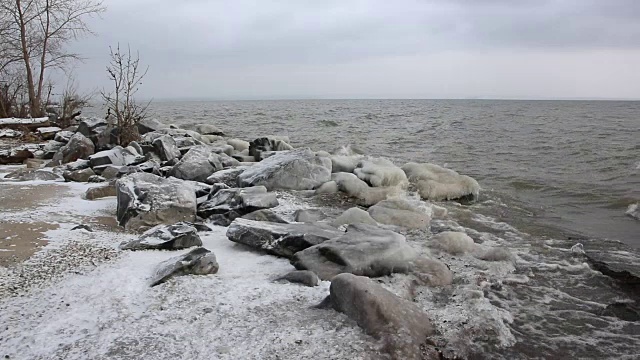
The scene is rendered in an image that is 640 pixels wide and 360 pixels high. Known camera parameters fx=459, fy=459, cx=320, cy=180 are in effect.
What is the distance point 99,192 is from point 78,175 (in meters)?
1.37

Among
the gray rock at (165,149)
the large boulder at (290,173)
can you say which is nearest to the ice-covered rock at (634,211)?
the large boulder at (290,173)

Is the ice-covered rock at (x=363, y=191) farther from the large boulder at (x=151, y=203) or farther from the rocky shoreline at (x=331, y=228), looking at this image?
the large boulder at (x=151, y=203)

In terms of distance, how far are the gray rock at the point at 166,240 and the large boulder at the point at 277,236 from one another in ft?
1.12

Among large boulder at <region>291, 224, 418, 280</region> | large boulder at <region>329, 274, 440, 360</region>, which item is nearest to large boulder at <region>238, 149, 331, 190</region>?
large boulder at <region>291, 224, 418, 280</region>

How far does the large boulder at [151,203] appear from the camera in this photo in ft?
15.5

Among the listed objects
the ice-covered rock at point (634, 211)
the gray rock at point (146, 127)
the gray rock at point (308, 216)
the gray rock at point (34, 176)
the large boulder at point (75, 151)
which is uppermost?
the gray rock at point (146, 127)

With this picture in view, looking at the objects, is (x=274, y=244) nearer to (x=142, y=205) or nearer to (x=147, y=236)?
(x=147, y=236)

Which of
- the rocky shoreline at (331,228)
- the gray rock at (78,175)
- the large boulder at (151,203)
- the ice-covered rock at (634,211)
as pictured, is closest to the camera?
the rocky shoreline at (331,228)

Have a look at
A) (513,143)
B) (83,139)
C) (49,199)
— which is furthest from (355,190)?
(513,143)

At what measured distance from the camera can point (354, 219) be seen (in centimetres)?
511

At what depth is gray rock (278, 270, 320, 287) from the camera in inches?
130

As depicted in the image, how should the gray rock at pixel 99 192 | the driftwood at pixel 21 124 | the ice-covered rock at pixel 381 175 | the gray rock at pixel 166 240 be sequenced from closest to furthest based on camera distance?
1. the gray rock at pixel 166 240
2. the gray rock at pixel 99 192
3. the ice-covered rock at pixel 381 175
4. the driftwood at pixel 21 124

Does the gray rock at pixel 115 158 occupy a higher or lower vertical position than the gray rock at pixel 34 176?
higher

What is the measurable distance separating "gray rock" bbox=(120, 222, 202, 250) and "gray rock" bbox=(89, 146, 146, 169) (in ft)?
12.7
